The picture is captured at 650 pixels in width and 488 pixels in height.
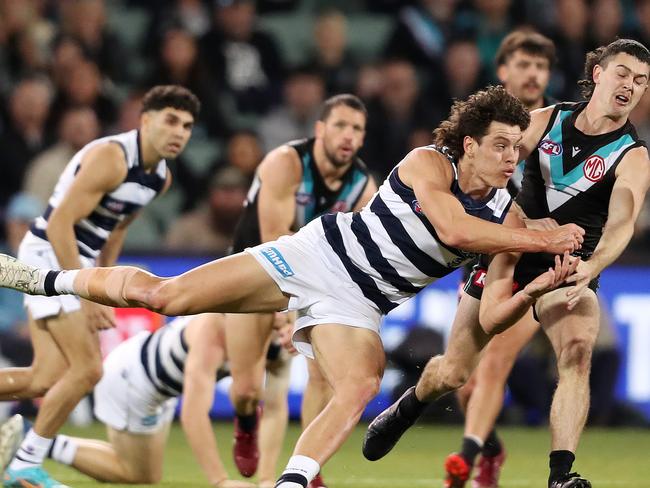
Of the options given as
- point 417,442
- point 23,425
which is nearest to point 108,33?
point 417,442

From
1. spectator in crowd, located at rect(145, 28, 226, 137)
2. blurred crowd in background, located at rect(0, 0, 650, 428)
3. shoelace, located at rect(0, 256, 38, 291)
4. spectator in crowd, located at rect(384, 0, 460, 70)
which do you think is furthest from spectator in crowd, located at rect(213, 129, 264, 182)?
shoelace, located at rect(0, 256, 38, 291)

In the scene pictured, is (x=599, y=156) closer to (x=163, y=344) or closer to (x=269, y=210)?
(x=269, y=210)

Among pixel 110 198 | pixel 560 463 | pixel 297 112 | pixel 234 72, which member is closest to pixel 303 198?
pixel 110 198

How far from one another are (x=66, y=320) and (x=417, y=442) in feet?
12.3

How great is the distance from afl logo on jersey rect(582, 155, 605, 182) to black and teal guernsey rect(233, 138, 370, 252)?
189 centimetres

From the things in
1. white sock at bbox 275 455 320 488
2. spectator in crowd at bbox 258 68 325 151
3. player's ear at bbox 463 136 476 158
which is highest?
spectator in crowd at bbox 258 68 325 151

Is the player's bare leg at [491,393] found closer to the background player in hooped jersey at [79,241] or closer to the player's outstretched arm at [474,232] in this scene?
the player's outstretched arm at [474,232]

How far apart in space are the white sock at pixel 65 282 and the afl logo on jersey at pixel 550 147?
2.59 m

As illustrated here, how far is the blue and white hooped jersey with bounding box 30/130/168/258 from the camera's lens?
8297mm

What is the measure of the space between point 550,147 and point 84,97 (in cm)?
731

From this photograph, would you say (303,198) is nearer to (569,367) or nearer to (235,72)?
(569,367)

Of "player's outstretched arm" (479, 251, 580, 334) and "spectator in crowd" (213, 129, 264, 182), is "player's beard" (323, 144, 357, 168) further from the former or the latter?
"spectator in crowd" (213, 129, 264, 182)

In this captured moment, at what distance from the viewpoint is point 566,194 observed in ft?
23.6

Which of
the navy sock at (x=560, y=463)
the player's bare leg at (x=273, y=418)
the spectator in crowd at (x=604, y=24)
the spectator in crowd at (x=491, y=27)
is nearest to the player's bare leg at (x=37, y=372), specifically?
the player's bare leg at (x=273, y=418)
